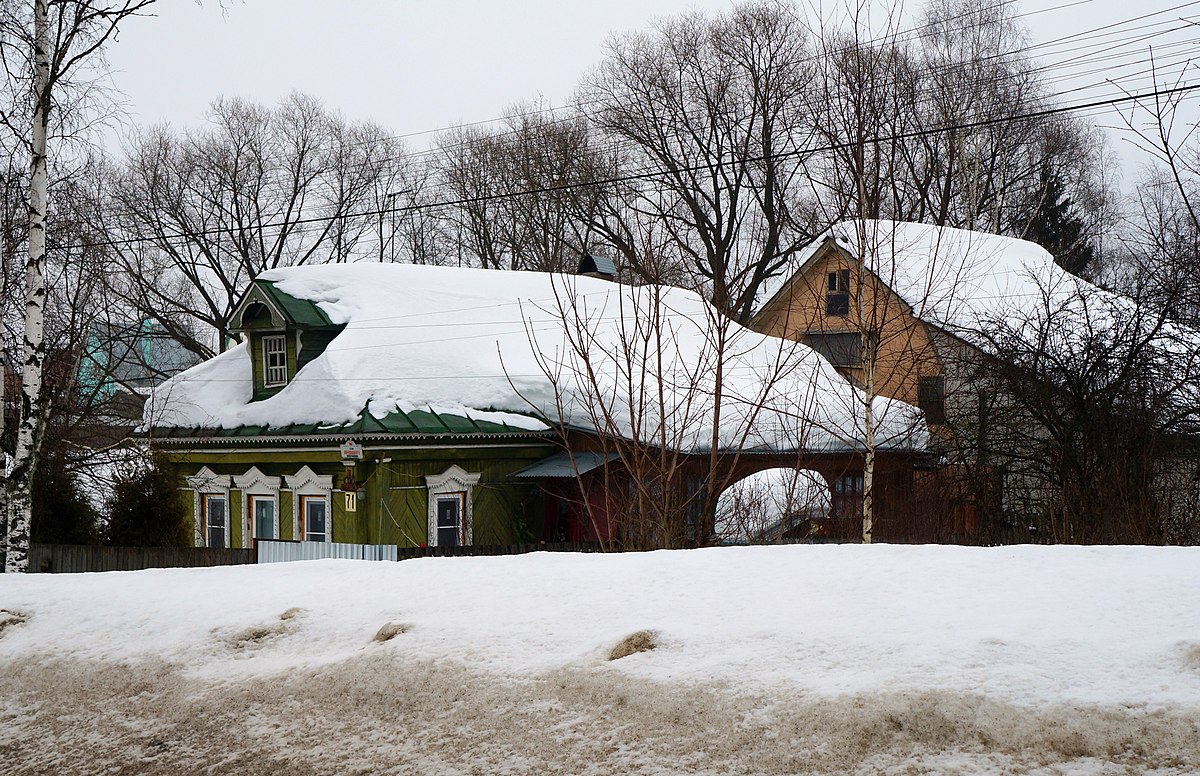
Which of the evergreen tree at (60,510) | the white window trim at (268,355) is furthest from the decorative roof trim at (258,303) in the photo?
the evergreen tree at (60,510)

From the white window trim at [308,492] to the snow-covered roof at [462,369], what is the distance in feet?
3.52

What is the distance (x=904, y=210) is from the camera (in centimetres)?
3769

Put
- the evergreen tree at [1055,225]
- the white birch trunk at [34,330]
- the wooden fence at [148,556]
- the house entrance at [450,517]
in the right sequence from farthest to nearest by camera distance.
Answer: the evergreen tree at [1055,225] → the house entrance at [450,517] → the wooden fence at [148,556] → the white birch trunk at [34,330]

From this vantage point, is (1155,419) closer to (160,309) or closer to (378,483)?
(378,483)

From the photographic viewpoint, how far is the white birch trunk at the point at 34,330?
42.1 feet

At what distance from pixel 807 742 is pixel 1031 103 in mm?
35060

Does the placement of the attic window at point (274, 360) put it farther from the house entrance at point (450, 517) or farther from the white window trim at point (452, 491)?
the house entrance at point (450, 517)

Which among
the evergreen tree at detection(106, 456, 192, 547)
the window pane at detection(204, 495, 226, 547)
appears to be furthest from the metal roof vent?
the evergreen tree at detection(106, 456, 192, 547)

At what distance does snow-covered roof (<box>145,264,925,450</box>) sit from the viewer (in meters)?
20.3

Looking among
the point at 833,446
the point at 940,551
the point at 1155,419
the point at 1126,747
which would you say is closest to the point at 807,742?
the point at 1126,747

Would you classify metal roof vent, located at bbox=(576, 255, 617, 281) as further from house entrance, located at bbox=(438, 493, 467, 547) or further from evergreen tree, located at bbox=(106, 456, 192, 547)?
evergreen tree, located at bbox=(106, 456, 192, 547)

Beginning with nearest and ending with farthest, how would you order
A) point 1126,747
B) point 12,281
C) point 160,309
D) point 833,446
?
point 1126,747 < point 12,281 < point 833,446 < point 160,309

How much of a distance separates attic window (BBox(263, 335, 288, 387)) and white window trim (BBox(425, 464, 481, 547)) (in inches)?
168

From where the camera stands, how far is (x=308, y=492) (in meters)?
21.4
